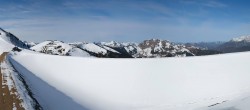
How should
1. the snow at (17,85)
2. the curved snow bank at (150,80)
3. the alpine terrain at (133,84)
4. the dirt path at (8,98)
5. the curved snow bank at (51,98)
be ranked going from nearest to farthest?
the dirt path at (8,98) → the snow at (17,85) → the curved snow bank at (51,98) → the alpine terrain at (133,84) → the curved snow bank at (150,80)

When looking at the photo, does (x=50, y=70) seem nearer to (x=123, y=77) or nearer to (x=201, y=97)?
(x=123, y=77)

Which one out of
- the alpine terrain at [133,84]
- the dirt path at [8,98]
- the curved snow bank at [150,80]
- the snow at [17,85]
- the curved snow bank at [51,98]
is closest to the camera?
the dirt path at [8,98]

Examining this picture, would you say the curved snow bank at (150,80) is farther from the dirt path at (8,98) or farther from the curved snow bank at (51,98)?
the dirt path at (8,98)

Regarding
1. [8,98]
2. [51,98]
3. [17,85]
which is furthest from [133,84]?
[8,98]

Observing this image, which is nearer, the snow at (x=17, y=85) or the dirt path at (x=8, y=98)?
the dirt path at (x=8, y=98)

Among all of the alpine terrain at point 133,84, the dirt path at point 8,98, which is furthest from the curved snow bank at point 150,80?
the dirt path at point 8,98

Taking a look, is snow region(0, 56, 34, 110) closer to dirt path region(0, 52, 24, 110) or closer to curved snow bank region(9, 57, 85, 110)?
dirt path region(0, 52, 24, 110)

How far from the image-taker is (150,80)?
172 ft

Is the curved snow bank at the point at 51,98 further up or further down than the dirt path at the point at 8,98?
further down

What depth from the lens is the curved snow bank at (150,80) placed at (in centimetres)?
4403

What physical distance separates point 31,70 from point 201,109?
34.8 metres

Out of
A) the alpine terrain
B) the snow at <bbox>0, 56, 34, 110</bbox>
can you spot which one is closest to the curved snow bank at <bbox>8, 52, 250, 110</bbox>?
the alpine terrain

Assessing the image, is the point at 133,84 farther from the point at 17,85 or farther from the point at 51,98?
the point at 17,85

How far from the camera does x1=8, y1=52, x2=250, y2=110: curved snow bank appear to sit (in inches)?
1734
